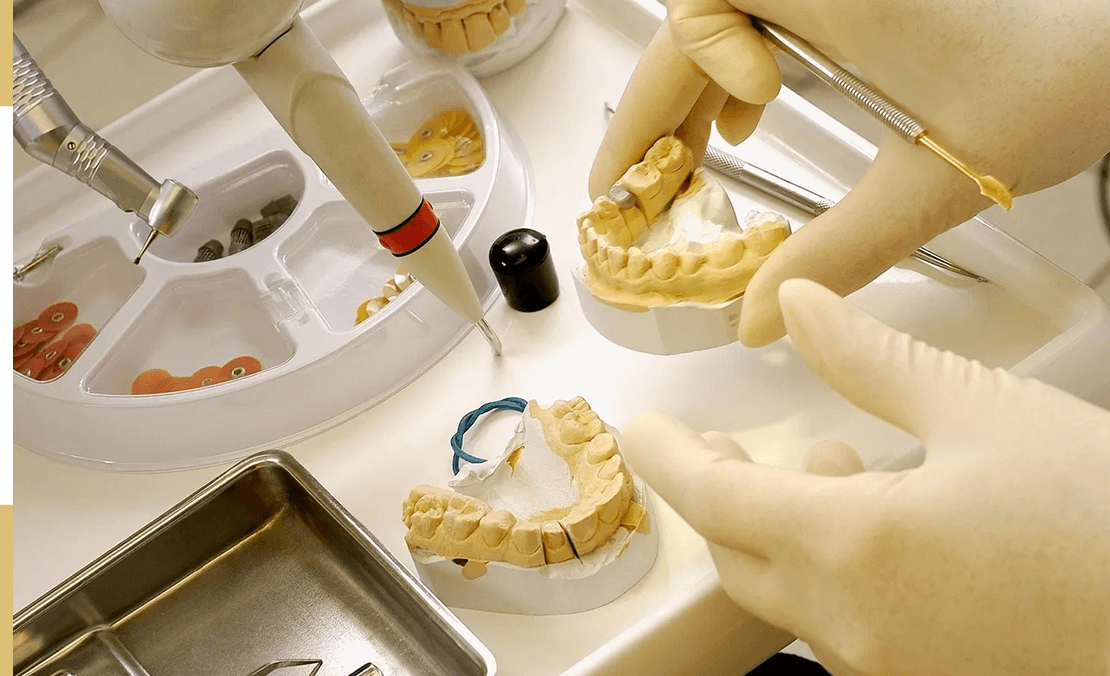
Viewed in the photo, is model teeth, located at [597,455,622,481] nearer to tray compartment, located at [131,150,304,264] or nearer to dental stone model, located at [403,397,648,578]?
dental stone model, located at [403,397,648,578]

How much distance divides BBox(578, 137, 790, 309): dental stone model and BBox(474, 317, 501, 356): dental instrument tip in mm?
150

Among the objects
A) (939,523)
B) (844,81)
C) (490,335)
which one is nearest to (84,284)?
(490,335)

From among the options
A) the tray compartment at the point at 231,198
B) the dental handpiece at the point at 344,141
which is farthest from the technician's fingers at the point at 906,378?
the tray compartment at the point at 231,198

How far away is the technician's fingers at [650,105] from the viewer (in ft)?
2.54

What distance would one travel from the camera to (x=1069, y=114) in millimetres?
584

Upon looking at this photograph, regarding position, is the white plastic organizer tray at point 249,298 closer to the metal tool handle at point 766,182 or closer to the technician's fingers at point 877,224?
the metal tool handle at point 766,182

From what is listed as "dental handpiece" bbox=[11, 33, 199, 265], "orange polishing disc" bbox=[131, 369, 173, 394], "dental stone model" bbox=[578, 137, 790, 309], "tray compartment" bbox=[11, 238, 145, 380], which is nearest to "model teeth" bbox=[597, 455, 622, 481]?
"dental stone model" bbox=[578, 137, 790, 309]

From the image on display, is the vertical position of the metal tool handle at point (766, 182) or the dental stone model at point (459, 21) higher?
the dental stone model at point (459, 21)

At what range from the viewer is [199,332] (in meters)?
1.09

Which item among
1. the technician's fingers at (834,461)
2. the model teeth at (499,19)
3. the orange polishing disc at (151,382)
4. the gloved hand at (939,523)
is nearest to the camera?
Result: the gloved hand at (939,523)

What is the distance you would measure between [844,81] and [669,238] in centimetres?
20

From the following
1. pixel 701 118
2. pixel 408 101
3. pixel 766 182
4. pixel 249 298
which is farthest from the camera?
pixel 408 101

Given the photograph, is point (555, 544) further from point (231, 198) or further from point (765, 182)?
point (231, 198)

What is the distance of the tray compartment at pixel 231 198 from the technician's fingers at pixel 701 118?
1.57 feet
